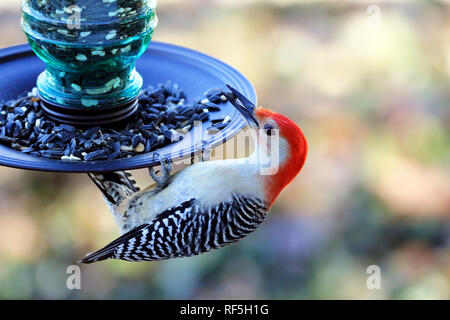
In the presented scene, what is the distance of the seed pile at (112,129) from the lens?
241 cm

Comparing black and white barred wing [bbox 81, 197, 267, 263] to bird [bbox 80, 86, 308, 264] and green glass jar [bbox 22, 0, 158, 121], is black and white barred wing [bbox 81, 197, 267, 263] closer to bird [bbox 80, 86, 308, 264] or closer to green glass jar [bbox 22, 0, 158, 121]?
bird [bbox 80, 86, 308, 264]

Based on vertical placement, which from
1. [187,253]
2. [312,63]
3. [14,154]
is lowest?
[187,253]

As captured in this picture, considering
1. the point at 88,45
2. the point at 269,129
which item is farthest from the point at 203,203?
the point at 88,45

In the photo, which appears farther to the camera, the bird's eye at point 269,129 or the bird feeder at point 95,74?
the bird's eye at point 269,129

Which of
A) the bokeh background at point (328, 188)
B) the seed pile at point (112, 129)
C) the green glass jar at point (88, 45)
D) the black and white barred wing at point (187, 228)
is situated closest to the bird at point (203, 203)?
the black and white barred wing at point (187, 228)

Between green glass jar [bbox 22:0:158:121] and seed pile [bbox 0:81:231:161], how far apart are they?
0.34 ft

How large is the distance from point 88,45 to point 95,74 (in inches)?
7.5

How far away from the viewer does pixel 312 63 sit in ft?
16.8

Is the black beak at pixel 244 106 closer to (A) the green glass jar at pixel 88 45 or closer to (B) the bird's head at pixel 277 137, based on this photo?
(B) the bird's head at pixel 277 137

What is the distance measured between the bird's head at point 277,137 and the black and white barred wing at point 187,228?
0.67 ft
